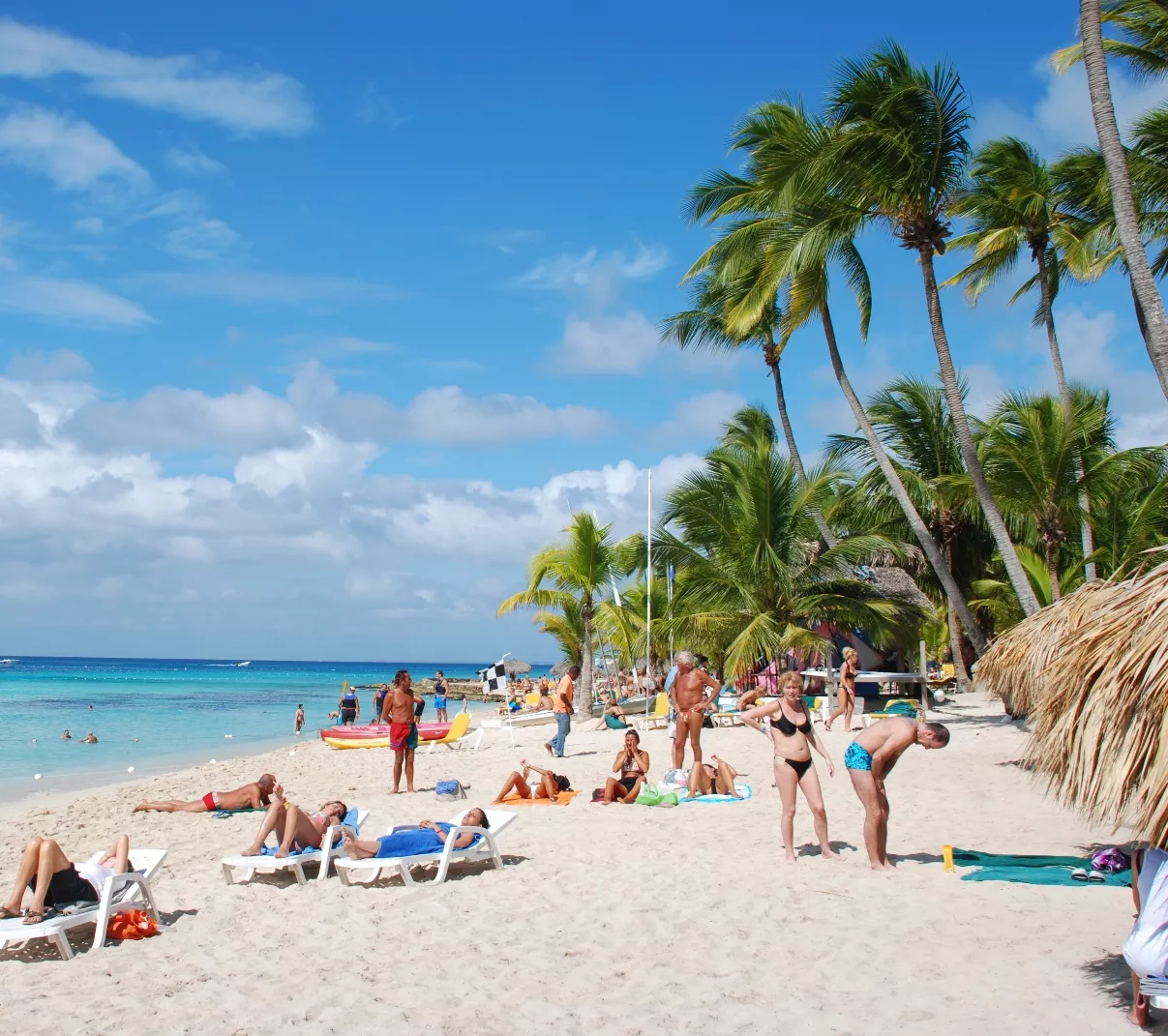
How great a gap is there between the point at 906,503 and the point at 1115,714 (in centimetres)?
1113

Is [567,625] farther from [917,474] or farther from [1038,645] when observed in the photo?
[1038,645]

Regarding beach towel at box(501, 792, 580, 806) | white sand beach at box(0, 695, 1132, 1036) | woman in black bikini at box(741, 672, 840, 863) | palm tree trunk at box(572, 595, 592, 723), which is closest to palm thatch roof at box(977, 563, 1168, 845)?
white sand beach at box(0, 695, 1132, 1036)

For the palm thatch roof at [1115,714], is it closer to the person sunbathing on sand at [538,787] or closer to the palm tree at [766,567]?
the person sunbathing on sand at [538,787]

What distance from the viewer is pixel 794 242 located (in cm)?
1470

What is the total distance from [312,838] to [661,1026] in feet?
13.1

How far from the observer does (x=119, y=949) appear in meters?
5.54

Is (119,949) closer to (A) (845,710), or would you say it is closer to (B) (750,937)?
(B) (750,937)

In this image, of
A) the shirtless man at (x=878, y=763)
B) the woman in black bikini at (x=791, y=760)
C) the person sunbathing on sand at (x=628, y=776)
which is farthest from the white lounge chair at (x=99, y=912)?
the person sunbathing on sand at (x=628, y=776)

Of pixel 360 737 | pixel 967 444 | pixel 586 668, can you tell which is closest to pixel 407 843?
pixel 967 444

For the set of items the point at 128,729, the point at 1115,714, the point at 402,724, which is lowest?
the point at 128,729

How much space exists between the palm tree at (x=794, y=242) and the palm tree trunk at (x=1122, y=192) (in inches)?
161

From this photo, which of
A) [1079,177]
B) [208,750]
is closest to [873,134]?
[1079,177]

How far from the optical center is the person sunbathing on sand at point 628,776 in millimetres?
10344

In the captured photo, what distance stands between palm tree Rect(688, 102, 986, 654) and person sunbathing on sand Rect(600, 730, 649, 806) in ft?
18.7
